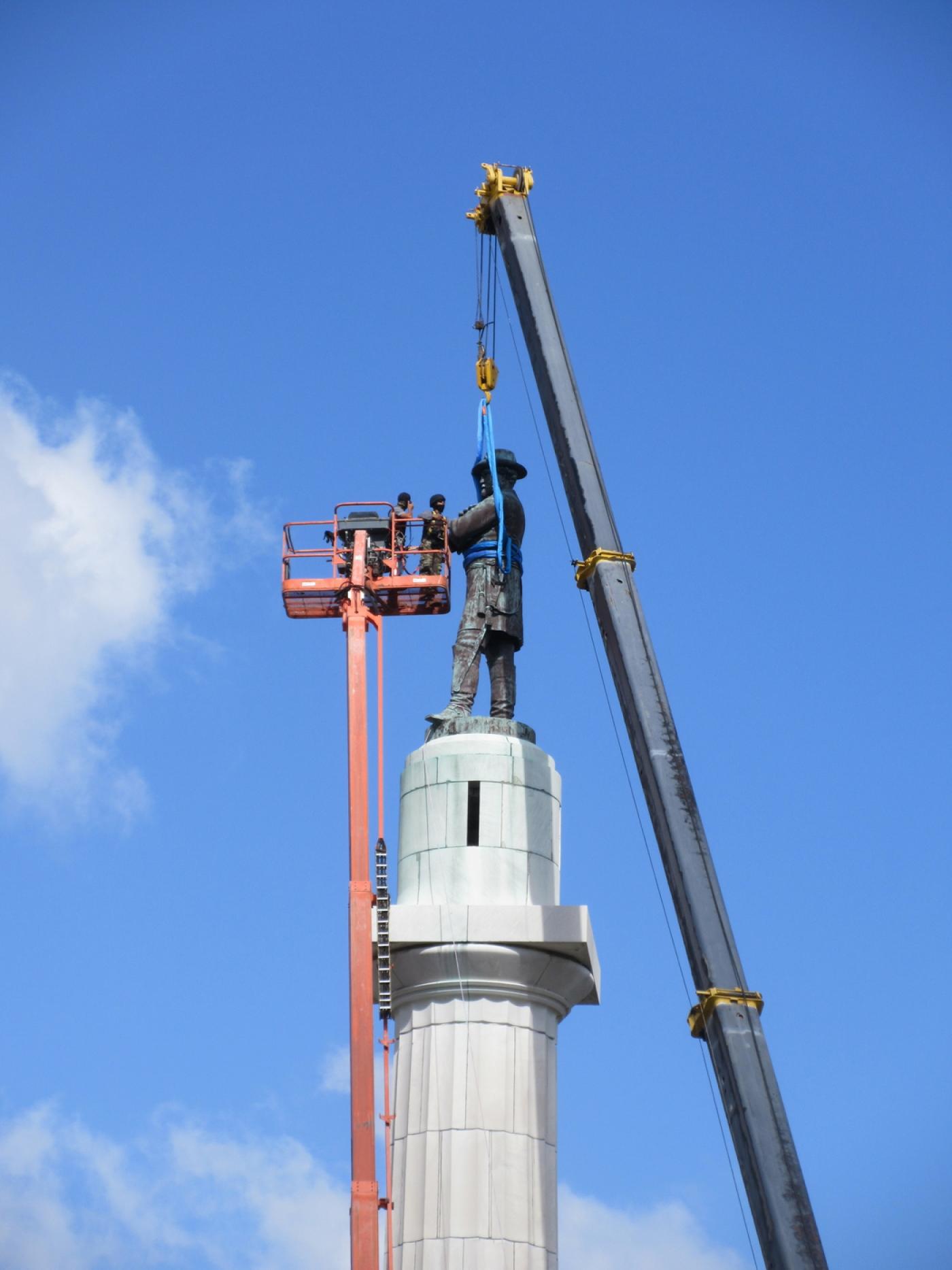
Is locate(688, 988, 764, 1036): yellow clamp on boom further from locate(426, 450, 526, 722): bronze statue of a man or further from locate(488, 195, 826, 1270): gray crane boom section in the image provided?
locate(426, 450, 526, 722): bronze statue of a man

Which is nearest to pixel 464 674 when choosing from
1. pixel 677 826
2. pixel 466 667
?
pixel 466 667

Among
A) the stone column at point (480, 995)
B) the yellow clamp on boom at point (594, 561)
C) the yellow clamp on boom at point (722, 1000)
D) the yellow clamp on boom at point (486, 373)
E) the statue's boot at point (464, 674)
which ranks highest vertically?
the yellow clamp on boom at point (486, 373)

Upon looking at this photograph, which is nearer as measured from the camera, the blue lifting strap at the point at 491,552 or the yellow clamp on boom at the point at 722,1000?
the yellow clamp on boom at the point at 722,1000

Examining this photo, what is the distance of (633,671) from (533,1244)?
7163mm

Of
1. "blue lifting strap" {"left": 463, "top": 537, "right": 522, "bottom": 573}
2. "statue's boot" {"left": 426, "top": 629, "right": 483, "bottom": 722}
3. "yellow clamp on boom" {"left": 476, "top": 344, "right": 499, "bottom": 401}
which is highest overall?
"yellow clamp on boom" {"left": 476, "top": 344, "right": 499, "bottom": 401}

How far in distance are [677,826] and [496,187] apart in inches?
481

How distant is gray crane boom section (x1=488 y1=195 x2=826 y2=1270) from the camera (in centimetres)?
1892

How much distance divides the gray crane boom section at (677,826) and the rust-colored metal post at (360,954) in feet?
18.3

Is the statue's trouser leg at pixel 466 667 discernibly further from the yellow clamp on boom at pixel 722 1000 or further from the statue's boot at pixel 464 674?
the yellow clamp on boom at pixel 722 1000

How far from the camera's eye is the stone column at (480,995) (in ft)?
79.5

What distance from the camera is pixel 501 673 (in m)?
28.4

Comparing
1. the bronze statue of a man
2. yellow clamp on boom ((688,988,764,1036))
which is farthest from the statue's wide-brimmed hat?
yellow clamp on boom ((688,988,764,1036))

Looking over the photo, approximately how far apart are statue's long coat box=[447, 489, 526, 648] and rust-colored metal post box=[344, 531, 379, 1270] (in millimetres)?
2577

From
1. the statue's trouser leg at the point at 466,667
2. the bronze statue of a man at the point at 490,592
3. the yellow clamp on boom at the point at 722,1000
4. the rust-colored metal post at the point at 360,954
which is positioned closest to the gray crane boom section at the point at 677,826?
the yellow clamp on boom at the point at 722,1000
